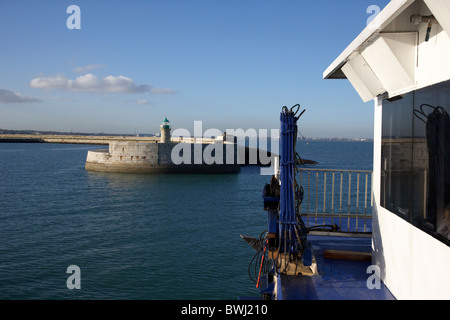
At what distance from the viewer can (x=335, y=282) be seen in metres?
5.69

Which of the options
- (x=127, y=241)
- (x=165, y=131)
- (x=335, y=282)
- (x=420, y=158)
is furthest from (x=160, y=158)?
(x=420, y=158)

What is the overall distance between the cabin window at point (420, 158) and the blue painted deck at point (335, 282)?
1.22 m

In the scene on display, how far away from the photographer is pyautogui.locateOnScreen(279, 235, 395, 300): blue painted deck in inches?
204

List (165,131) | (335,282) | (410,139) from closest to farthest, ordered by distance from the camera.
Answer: (410,139) → (335,282) → (165,131)

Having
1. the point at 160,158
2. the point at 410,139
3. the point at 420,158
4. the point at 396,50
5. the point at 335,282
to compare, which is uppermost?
the point at 396,50

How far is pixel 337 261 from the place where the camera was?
6574 mm

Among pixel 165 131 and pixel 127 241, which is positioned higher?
pixel 165 131

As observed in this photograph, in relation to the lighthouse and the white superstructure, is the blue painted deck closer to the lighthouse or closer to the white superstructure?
the white superstructure

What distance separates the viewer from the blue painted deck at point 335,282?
17.0 ft

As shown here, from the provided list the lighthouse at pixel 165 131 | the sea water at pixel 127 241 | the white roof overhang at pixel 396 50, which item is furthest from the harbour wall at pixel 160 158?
the white roof overhang at pixel 396 50

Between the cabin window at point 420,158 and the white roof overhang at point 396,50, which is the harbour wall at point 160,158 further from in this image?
the cabin window at point 420,158

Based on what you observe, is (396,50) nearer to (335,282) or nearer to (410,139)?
(410,139)

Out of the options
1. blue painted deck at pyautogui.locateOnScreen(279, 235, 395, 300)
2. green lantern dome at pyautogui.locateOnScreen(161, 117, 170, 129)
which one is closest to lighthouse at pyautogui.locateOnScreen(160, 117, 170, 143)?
green lantern dome at pyautogui.locateOnScreen(161, 117, 170, 129)

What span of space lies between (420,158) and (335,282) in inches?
94.1
